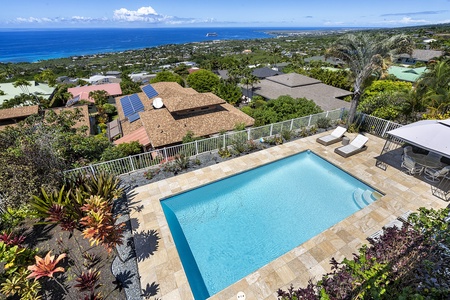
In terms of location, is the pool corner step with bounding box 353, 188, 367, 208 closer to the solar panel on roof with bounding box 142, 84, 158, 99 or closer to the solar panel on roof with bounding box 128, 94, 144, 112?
the solar panel on roof with bounding box 128, 94, 144, 112

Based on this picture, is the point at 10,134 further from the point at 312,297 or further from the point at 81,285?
the point at 312,297

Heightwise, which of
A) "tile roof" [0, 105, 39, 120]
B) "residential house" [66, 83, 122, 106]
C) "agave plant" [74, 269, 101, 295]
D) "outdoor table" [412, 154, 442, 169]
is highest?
"outdoor table" [412, 154, 442, 169]

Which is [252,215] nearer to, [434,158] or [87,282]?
[87,282]

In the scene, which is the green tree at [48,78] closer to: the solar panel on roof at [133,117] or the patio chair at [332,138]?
the solar panel on roof at [133,117]

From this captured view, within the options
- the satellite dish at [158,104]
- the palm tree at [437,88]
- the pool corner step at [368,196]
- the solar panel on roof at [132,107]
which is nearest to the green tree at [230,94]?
the solar panel on roof at [132,107]

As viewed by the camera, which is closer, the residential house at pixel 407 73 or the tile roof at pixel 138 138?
the tile roof at pixel 138 138

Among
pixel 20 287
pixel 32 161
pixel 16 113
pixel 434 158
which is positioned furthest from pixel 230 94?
pixel 20 287

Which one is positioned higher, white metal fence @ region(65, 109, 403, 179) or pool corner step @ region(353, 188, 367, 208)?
white metal fence @ region(65, 109, 403, 179)

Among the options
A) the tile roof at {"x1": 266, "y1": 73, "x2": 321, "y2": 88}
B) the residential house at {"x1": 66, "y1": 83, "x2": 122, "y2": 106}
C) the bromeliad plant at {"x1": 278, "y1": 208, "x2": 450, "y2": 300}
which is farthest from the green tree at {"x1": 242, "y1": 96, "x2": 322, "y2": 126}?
the residential house at {"x1": 66, "y1": 83, "x2": 122, "y2": 106}
